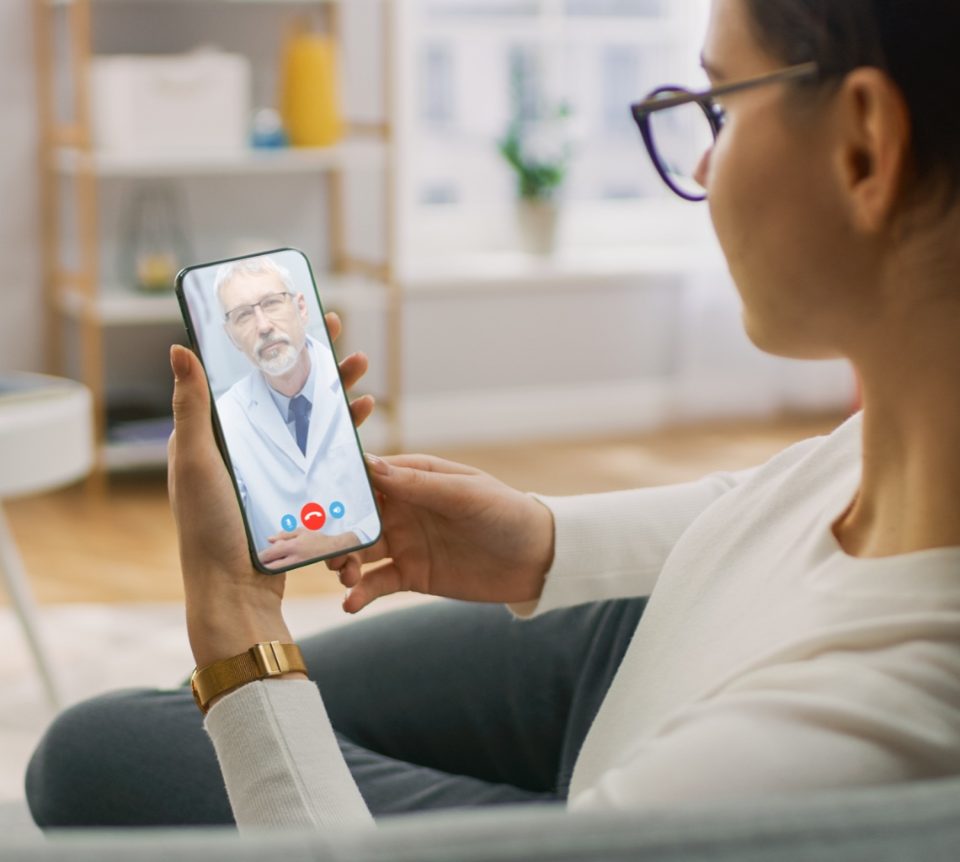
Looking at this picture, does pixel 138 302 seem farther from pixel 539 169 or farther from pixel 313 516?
pixel 313 516

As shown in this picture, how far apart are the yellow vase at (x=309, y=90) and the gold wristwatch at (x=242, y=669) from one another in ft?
9.69

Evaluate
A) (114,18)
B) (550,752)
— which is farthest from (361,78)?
(550,752)

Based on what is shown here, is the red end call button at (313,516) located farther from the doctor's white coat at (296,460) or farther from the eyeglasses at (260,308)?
the eyeglasses at (260,308)

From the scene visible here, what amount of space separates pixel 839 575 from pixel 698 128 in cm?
352

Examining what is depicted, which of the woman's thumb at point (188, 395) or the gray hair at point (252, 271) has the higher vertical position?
the gray hair at point (252, 271)

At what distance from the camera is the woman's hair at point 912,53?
59 centimetres

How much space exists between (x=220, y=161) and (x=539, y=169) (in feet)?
3.12

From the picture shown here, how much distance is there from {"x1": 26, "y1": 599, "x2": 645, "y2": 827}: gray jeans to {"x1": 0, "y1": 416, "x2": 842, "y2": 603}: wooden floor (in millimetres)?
1713

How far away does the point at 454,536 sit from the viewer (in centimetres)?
97

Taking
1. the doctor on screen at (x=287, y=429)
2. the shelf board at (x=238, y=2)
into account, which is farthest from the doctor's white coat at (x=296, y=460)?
the shelf board at (x=238, y=2)

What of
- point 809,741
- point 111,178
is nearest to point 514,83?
point 111,178

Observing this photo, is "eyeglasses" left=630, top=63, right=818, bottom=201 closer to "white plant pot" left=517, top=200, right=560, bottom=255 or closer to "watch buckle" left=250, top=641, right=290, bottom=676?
"watch buckle" left=250, top=641, right=290, bottom=676

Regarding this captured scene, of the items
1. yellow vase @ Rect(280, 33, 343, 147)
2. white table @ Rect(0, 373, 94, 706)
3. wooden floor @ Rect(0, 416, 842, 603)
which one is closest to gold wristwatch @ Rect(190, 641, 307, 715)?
white table @ Rect(0, 373, 94, 706)

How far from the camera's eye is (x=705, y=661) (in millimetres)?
770
